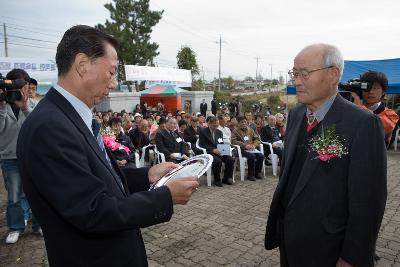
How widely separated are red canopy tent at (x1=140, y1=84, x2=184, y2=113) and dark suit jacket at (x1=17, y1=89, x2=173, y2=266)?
20.8m

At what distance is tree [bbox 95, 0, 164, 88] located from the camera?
30.0 metres

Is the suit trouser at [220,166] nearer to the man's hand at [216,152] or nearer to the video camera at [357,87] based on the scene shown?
the man's hand at [216,152]

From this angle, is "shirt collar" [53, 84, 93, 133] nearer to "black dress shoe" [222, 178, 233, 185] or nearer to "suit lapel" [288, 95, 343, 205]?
"suit lapel" [288, 95, 343, 205]

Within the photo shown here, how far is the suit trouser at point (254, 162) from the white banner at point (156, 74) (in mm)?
13143

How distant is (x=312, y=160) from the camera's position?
191 cm

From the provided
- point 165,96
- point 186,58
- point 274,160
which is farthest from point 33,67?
point 186,58

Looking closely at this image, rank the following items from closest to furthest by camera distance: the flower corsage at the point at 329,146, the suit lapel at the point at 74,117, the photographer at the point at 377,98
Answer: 1. the suit lapel at the point at 74,117
2. the flower corsage at the point at 329,146
3. the photographer at the point at 377,98

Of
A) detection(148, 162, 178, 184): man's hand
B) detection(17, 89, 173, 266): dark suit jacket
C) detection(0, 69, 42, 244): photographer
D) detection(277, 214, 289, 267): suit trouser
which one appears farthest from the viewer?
detection(0, 69, 42, 244): photographer

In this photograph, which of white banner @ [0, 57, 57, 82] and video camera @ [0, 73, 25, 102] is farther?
white banner @ [0, 57, 57, 82]

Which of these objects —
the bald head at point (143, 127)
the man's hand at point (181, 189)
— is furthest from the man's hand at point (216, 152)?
the man's hand at point (181, 189)

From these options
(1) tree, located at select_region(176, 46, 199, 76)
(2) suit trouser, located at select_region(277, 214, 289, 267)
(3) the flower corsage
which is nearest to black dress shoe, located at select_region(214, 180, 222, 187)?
(2) suit trouser, located at select_region(277, 214, 289, 267)

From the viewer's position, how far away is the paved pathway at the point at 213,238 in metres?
3.61

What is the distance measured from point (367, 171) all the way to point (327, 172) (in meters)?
0.21

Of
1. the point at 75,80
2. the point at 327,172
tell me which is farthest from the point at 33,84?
the point at 327,172
